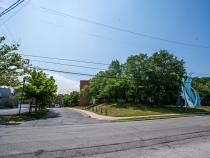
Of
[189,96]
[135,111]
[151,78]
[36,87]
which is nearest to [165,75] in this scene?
[151,78]

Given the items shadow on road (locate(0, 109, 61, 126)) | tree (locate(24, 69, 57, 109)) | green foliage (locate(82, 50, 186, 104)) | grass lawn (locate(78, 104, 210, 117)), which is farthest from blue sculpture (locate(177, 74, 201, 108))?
shadow on road (locate(0, 109, 61, 126))

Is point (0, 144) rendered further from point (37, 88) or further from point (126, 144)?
point (37, 88)

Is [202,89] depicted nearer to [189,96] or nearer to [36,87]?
[189,96]

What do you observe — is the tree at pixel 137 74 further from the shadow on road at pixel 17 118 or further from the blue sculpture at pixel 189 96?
the shadow on road at pixel 17 118

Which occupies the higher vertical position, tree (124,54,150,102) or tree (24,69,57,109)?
tree (124,54,150,102)

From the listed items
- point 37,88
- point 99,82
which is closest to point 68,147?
point 37,88

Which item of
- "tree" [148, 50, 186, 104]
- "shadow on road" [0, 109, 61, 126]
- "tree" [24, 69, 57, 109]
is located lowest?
"shadow on road" [0, 109, 61, 126]

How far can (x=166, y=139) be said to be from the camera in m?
12.6

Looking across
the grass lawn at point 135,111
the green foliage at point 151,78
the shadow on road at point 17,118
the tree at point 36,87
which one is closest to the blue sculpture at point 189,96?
the green foliage at point 151,78

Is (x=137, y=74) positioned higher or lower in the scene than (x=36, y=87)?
higher

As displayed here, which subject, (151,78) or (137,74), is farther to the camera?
(137,74)

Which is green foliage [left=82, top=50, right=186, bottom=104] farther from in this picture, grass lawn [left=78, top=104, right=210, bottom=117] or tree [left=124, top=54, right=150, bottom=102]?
grass lawn [left=78, top=104, right=210, bottom=117]

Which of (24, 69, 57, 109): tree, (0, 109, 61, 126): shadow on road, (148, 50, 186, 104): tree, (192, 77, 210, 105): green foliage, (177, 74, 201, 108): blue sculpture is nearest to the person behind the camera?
(0, 109, 61, 126): shadow on road

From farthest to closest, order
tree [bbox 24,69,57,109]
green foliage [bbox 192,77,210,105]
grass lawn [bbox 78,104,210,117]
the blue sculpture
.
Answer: green foliage [bbox 192,77,210,105], the blue sculpture, grass lawn [bbox 78,104,210,117], tree [bbox 24,69,57,109]
